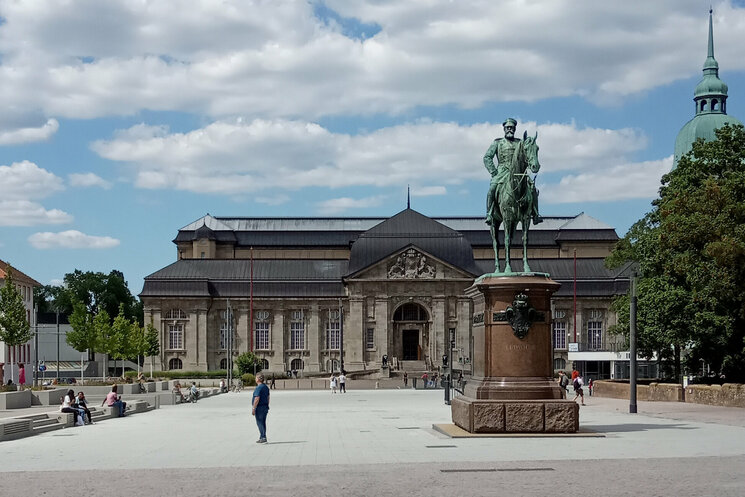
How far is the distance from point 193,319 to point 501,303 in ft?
331

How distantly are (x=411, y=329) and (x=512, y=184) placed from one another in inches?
3778

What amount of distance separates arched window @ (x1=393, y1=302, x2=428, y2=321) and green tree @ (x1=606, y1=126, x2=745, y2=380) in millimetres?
63893

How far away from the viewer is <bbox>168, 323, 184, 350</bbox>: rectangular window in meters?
123

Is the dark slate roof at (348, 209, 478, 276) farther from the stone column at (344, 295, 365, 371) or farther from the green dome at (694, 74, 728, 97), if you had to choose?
the green dome at (694, 74, 728, 97)

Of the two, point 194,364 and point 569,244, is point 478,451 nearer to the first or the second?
point 194,364

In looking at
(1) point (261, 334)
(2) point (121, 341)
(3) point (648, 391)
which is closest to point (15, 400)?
(3) point (648, 391)

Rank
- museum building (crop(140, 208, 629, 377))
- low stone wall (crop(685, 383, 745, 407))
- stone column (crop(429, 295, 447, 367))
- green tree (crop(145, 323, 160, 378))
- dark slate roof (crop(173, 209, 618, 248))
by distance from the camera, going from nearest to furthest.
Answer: low stone wall (crop(685, 383, 745, 407)), green tree (crop(145, 323, 160, 378)), stone column (crop(429, 295, 447, 367)), museum building (crop(140, 208, 629, 377)), dark slate roof (crop(173, 209, 618, 248))

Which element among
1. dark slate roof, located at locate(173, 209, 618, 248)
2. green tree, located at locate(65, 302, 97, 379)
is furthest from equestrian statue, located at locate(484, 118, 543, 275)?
dark slate roof, located at locate(173, 209, 618, 248)

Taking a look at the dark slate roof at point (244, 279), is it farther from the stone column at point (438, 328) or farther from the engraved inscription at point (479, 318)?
the engraved inscription at point (479, 318)

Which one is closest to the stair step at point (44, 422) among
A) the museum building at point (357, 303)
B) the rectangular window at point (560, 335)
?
the museum building at point (357, 303)

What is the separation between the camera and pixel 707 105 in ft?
453

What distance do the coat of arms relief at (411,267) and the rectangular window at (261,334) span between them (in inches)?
641

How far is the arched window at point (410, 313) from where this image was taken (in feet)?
399

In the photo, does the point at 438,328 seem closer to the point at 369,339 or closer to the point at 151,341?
the point at 369,339
